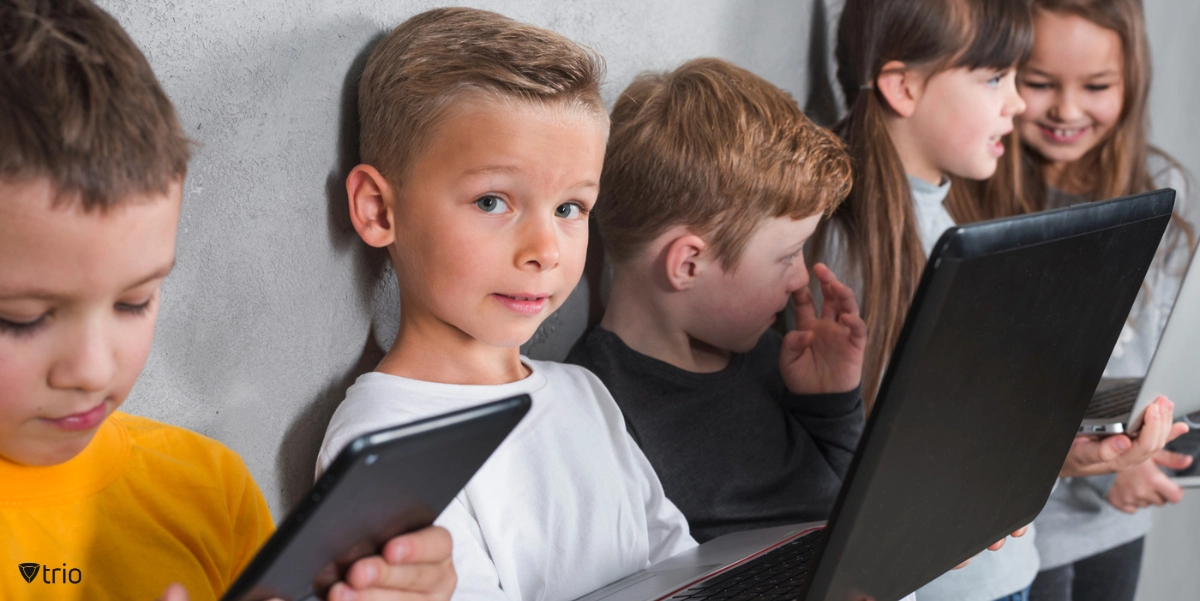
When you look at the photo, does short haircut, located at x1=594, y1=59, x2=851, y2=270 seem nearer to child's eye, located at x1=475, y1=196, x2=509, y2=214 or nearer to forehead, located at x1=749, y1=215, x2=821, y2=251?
forehead, located at x1=749, y1=215, x2=821, y2=251

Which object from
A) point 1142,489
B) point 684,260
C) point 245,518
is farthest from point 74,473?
point 1142,489

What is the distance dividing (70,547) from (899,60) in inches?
49.8

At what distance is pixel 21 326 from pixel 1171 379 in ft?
4.23

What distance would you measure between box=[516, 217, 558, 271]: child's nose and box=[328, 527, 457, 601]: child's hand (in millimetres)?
309

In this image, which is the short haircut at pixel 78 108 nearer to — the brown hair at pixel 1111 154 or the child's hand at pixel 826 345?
the child's hand at pixel 826 345

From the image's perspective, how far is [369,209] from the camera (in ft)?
3.03

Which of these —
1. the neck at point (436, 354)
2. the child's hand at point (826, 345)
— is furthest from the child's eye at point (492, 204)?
the child's hand at point (826, 345)

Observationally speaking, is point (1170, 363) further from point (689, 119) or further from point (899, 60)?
point (689, 119)

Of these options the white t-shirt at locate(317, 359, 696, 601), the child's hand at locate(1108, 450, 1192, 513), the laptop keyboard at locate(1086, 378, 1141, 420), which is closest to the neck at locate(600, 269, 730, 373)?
the white t-shirt at locate(317, 359, 696, 601)

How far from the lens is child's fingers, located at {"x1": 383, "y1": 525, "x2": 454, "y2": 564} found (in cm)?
62

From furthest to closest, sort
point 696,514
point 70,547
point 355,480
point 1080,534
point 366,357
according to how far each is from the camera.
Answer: point 1080,534
point 696,514
point 366,357
point 70,547
point 355,480

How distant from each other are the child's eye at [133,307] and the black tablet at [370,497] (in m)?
0.21

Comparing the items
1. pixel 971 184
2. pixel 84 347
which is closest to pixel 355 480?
pixel 84 347

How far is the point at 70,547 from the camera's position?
68 centimetres
